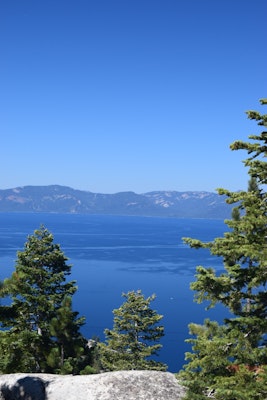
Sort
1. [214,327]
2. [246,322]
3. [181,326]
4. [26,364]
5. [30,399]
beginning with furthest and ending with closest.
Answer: [181,326] → [26,364] → [214,327] → [30,399] → [246,322]

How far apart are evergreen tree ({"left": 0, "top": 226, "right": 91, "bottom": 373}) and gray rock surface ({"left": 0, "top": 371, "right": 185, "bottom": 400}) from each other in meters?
4.63

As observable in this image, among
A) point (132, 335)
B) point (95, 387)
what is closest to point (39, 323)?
point (95, 387)

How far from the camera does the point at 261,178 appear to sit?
11.8 metres

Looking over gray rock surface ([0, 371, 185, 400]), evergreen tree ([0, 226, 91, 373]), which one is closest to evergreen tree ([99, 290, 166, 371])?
evergreen tree ([0, 226, 91, 373])

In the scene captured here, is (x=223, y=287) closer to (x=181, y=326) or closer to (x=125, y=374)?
(x=125, y=374)

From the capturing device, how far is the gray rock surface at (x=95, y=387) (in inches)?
653

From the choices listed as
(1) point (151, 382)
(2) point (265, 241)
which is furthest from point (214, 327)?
(2) point (265, 241)

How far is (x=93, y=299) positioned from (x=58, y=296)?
105m

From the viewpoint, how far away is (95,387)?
1695 centimetres

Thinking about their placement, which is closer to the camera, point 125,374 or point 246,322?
point 246,322

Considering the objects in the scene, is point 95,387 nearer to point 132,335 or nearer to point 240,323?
point 240,323

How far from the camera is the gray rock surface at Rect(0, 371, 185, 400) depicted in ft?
54.4

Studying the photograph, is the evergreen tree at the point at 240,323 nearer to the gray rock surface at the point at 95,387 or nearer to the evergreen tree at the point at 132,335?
the gray rock surface at the point at 95,387

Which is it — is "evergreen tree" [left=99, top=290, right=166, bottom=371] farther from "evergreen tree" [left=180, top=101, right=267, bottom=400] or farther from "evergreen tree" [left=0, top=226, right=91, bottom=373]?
"evergreen tree" [left=180, top=101, right=267, bottom=400]
